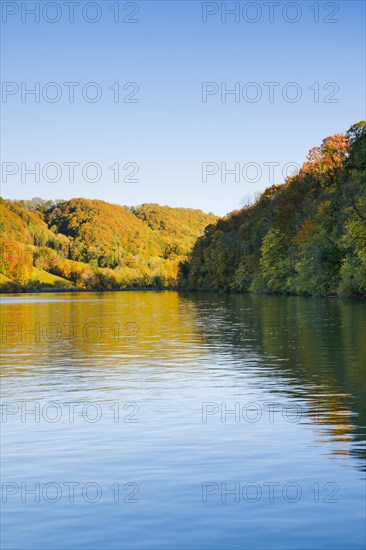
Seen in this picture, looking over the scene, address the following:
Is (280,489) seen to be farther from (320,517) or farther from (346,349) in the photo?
(346,349)

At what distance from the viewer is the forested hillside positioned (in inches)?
3172

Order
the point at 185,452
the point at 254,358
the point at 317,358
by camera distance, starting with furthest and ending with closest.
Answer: the point at 254,358 → the point at 317,358 → the point at 185,452

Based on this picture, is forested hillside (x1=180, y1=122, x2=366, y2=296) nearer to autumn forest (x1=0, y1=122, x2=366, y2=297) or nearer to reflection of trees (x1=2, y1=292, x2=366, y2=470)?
autumn forest (x1=0, y1=122, x2=366, y2=297)

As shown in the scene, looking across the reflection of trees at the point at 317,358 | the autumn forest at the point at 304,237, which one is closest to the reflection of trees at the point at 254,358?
the reflection of trees at the point at 317,358

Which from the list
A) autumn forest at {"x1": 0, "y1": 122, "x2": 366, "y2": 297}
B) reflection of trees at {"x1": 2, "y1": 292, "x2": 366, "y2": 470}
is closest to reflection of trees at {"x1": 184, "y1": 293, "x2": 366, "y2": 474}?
reflection of trees at {"x1": 2, "y1": 292, "x2": 366, "y2": 470}

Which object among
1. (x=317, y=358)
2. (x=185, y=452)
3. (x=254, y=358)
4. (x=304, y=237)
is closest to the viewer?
(x=185, y=452)

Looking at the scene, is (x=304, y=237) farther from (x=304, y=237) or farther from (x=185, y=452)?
(x=185, y=452)

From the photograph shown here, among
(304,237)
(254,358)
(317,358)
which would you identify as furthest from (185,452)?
(304,237)

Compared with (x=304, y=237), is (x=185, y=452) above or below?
below

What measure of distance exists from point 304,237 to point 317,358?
72.9 meters

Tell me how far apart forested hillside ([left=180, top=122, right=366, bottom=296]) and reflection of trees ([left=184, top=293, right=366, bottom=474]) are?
857 inches

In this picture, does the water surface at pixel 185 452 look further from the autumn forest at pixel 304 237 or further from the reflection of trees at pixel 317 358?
the autumn forest at pixel 304 237

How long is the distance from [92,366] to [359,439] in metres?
15.7

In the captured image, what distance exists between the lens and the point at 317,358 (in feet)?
98.9
